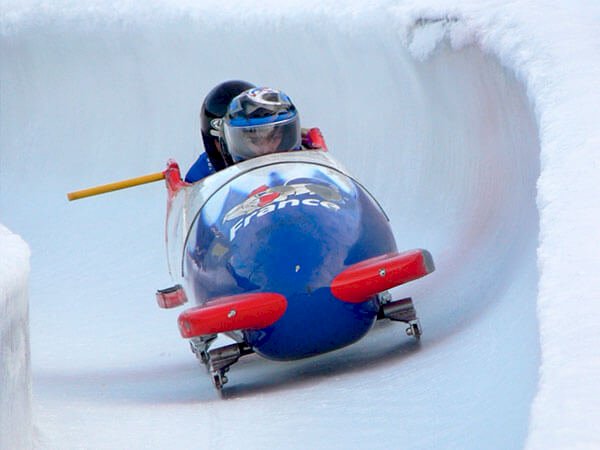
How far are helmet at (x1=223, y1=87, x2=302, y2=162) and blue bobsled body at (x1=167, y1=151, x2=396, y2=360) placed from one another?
0.21 metres

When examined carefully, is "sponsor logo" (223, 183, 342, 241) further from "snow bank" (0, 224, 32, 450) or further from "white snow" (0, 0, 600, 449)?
"snow bank" (0, 224, 32, 450)

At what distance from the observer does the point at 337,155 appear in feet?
21.9

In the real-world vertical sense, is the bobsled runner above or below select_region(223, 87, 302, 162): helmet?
below

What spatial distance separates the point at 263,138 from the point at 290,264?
34.6 inches

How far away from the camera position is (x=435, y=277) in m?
5.03

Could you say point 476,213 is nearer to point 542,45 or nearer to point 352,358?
point 542,45

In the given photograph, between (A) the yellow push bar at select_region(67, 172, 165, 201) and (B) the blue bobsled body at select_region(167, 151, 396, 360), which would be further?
(A) the yellow push bar at select_region(67, 172, 165, 201)

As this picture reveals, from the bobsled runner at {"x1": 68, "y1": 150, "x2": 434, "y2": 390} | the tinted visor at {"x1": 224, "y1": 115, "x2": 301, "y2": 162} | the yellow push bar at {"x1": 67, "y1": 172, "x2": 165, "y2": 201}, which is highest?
the tinted visor at {"x1": 224, "y1": 115, "x2": 301, "y2": 162}

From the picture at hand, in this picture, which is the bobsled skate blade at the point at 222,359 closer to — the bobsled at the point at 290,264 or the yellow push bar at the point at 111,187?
the bobsled at the point at 290,264

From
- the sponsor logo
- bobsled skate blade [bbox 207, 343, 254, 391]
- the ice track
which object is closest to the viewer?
the ice track

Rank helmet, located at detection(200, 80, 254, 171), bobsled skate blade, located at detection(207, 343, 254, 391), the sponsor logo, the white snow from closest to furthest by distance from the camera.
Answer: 1. the white snow
2. the sponsor logo
3. bobsled skate blade, located at detection(207, 343, 254, 391)
4. helmet, located at detection(200, 80, 254, 171)

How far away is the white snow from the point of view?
2.99 m

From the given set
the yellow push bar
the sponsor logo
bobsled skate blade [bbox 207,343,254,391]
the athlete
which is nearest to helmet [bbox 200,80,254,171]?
the yellow push bar

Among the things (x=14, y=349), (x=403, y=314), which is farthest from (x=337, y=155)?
(x=14, y=349)
